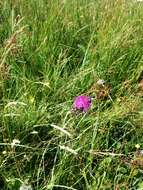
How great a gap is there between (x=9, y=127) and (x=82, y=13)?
54.5 inches

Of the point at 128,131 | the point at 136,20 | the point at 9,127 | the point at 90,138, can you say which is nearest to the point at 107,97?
the point at 128,131

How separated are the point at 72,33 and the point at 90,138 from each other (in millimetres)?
Answer: 1097

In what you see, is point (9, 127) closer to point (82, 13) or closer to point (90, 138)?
point (90, 138)

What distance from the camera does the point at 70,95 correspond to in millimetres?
2568

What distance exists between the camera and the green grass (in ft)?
6.92

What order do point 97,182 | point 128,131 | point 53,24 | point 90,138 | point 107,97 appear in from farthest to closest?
point 53,24 < point 107,97 < point 128,131 < point 90,138 < point 97,182

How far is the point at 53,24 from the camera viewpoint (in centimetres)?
312

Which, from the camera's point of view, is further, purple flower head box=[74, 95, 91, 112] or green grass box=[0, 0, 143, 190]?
purple flower head box=[74, 95, 91, 112]

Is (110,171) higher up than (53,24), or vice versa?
(53,24)

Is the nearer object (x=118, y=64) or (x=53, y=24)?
(x=118, y=64)

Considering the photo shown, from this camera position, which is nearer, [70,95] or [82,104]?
[82,104]

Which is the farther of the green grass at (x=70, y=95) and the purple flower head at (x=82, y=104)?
→ the purple flower head at (x=82, y=104)

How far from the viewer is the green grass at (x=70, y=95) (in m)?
2.11

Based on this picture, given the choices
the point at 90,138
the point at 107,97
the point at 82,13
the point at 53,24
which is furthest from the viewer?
the point at 82,13
